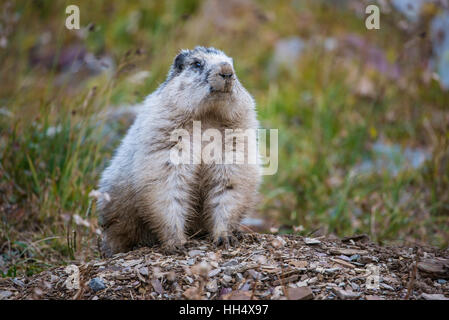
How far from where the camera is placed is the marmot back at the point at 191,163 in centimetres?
413

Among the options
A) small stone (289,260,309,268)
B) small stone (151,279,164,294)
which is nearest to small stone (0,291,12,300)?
small stone (151,279,164,294)

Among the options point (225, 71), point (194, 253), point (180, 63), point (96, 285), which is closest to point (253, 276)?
point (194, 253)

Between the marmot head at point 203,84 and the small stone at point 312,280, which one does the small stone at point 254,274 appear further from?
the marmot head at point 203,84

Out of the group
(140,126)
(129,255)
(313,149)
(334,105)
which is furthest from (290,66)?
(129,255)

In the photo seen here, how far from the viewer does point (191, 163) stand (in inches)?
166

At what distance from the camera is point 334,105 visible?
8.41m

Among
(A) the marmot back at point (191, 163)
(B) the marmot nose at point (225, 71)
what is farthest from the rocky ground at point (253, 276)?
(B) the marmot nose at point (225, 71)

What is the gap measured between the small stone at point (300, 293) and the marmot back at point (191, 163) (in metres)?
0.92

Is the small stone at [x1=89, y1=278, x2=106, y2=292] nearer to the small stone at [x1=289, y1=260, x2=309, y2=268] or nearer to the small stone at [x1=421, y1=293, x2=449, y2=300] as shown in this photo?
the small stone at [x1=289, y1=260, x2=309, y2=268]

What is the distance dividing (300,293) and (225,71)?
1.91 metres

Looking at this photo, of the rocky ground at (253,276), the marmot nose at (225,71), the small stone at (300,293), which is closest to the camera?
the small stone at (300,293)

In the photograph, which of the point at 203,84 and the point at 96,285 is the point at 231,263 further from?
the point at 203,84

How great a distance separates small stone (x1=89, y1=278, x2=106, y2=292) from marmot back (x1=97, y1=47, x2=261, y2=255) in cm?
71

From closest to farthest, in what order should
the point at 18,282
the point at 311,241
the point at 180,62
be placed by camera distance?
the point at 18,282 < the point at 311,241 < the point at 180,62
